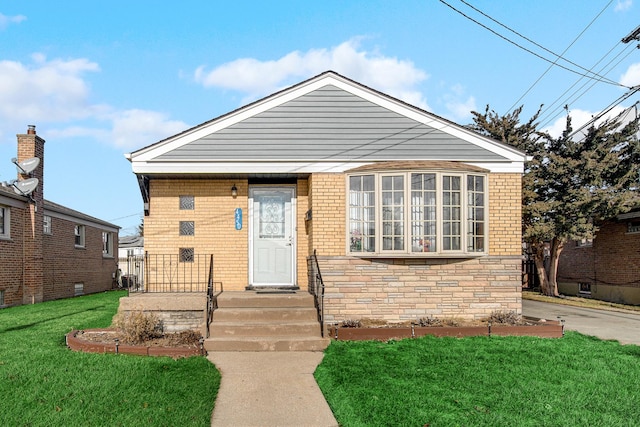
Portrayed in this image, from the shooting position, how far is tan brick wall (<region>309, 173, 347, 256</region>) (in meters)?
9.33

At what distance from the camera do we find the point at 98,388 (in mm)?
5340

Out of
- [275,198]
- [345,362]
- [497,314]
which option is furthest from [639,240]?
[345,362]

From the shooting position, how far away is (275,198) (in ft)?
34.3

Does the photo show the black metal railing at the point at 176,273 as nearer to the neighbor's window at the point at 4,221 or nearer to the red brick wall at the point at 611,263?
the neighbor's window at the point at 4,221

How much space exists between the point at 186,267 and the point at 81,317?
2906 millimetres

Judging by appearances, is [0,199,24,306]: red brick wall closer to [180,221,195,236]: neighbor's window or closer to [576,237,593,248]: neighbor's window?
[180,221,195,236]: neighbor's window

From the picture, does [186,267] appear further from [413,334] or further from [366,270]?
[413,334]

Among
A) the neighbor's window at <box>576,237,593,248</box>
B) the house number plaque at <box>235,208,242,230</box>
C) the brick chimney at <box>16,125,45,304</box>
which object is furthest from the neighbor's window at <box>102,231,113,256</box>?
the neighbor's window at <box>576,237,593,248</box>

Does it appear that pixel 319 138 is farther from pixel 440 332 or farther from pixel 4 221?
pixel 4 221

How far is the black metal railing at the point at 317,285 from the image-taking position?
8.20 meters

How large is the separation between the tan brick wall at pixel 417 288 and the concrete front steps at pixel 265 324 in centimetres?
78

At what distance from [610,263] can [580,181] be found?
3.43 m

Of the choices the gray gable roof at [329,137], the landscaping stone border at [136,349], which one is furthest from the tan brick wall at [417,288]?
the landscaping stone border at [136,349]

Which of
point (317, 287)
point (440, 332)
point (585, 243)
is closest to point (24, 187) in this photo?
point (317, 287)
